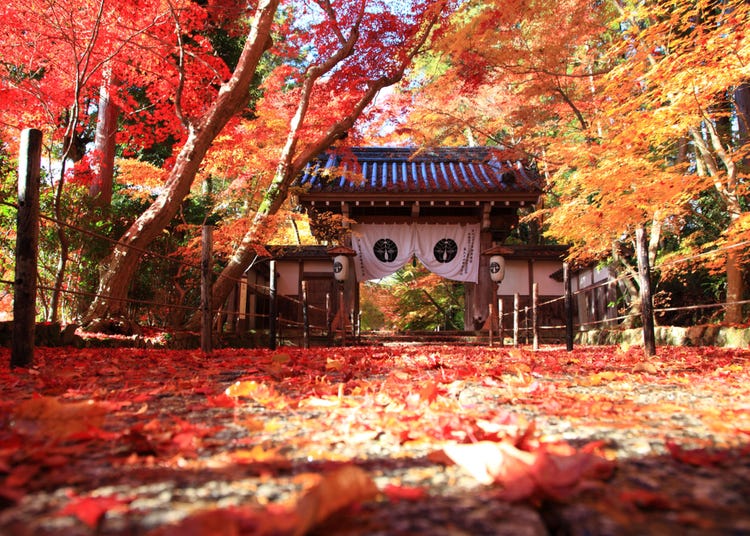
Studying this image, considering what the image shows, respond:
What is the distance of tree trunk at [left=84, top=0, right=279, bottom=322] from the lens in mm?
6023

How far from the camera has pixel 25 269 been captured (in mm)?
3057

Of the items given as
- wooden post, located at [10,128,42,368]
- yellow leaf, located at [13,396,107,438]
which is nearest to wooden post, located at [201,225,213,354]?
wooden post, located at [10,128,42,368]

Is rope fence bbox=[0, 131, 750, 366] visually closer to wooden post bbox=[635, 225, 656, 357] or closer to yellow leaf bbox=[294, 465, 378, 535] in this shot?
wooden post bbox=[635, 225, 656, 357]

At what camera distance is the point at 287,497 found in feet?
2.93

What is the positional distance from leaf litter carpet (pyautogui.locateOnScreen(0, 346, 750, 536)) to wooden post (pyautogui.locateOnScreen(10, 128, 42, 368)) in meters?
1.11

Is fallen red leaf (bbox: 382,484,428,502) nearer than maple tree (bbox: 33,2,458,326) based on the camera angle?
Yes

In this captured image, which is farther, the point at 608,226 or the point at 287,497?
the point at 608,226

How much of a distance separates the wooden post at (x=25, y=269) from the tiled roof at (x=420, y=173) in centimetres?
832

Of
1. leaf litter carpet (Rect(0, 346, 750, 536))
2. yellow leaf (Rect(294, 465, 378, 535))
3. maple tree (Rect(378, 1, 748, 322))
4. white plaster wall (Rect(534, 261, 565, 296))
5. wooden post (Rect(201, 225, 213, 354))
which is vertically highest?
maple tree (Rect(378, 1, 748, 322))

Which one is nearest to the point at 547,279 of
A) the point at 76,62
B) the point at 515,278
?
the point at 515,278

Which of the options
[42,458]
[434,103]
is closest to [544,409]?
[42,458]

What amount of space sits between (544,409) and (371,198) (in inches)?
413

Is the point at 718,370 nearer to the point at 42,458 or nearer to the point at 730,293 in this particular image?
the point at 42,458

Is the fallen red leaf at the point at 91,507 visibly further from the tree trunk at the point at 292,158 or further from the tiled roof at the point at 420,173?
the tiled roof at the point at 420,173
